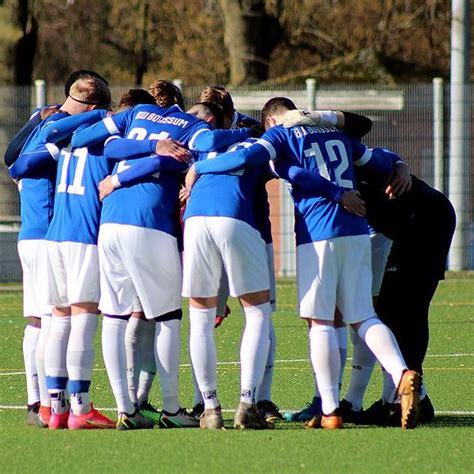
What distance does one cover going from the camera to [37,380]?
9.70 m

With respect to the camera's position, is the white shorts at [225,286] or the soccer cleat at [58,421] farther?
the white shorts at [225,286]

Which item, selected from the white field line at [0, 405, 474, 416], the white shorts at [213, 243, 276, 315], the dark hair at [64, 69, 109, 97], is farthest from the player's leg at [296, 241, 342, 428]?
the dark hair at [64, 69, 109, 97]

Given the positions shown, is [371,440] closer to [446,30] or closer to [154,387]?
[154,387]

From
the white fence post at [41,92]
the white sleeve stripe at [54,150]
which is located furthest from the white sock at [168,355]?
the white fence post at [41,92]

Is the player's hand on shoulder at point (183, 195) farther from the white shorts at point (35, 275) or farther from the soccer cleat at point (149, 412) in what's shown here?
the soccer cleat at point (149, 412)

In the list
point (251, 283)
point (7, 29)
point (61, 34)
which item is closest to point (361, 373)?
point (251, 283)

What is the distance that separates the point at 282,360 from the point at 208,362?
3.99m

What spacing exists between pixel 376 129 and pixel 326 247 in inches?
551

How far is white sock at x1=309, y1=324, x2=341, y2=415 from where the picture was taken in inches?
346

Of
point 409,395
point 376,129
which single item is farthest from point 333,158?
point 376,129

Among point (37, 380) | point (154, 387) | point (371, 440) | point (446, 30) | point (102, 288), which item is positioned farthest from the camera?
point (446, 30)

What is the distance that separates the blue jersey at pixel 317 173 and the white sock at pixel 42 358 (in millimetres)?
1526

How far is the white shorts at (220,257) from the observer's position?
882 cm

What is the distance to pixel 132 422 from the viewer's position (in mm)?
8961
